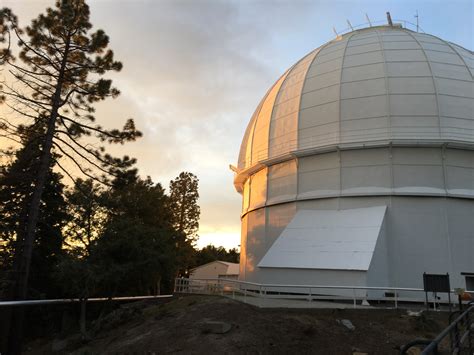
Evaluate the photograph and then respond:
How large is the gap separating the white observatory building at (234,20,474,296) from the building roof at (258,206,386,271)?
0.15 ft

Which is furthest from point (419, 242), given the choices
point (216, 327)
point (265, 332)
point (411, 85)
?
point (216, 327)

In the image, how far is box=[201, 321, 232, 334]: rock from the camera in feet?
31.6

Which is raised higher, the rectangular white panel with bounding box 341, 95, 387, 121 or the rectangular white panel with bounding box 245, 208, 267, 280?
the rectangular white panel with bounding box 341, 95, 387, 121

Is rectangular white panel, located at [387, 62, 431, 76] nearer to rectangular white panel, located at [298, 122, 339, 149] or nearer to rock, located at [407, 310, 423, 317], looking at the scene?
rectangular white panel, located at [298, 122, 339, 149]

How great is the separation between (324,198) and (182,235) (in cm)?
926

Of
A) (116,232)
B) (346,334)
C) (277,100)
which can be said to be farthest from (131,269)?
(277,100)

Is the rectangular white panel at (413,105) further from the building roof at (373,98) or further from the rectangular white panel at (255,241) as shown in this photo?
the rectangular white panel at (255,241)

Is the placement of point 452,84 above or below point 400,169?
above

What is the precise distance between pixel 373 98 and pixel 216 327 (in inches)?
515

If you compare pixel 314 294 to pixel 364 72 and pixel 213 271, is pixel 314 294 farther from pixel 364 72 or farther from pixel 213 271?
pixel 213 271

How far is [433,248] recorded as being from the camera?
52.3 ft

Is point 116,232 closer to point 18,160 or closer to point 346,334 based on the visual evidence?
point 18,160

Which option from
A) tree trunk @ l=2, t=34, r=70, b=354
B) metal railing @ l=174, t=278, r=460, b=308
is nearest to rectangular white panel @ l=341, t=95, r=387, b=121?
metal railing @ l=174, t=278, r=460, b=308

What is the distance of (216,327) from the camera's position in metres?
9.73
